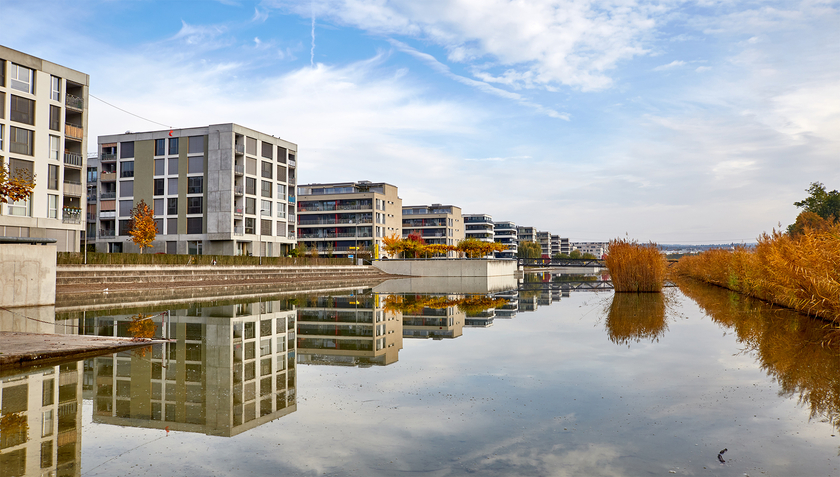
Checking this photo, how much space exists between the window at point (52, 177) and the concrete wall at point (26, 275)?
22034 millimetres

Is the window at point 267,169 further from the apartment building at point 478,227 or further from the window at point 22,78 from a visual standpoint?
the apartment building at point 478,227

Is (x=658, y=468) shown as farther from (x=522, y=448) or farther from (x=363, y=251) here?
(x=363, y=251)

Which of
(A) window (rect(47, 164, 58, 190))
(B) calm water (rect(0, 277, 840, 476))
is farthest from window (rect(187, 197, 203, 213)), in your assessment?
(B) calm water (rect(0, 277, 840, 476))

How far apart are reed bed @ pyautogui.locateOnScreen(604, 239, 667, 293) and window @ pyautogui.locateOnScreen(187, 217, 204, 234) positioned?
152ft

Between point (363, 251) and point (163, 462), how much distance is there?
80.3 metres

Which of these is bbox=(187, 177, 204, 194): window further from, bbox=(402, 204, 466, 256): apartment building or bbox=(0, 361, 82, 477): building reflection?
bbox=(402, 204, 466, 256): apartment building

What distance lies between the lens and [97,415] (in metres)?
6.68

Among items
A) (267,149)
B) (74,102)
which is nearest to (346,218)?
(267,149)

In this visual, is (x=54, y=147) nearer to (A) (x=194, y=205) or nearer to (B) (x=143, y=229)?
(B) (x=143, y=229)

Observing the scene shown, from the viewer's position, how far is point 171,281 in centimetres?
3472

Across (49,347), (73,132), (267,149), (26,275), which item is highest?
(267,149)

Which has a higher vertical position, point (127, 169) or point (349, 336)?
point (127, 169)

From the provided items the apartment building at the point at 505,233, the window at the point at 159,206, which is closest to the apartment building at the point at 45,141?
the window at the point at 159,206

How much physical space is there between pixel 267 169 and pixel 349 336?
5502 cm
